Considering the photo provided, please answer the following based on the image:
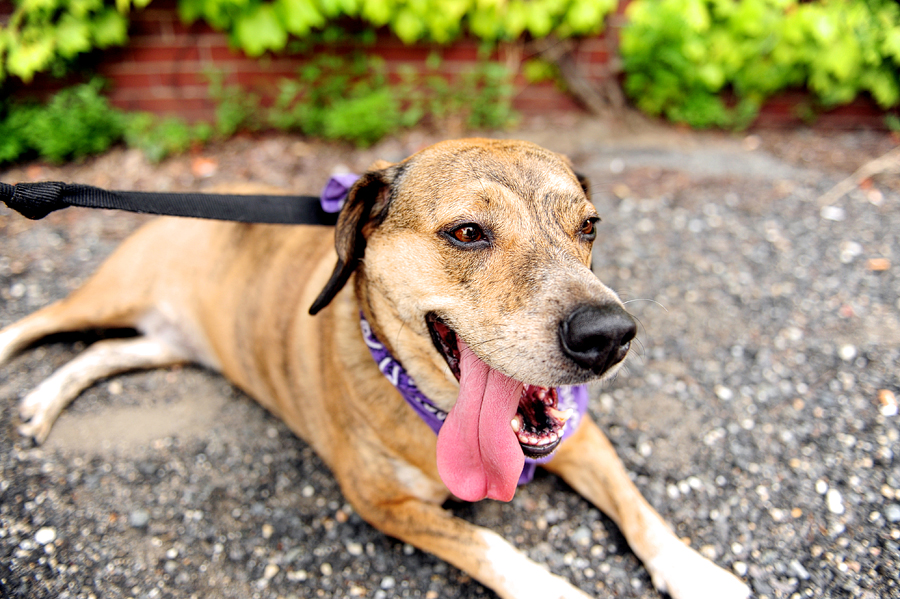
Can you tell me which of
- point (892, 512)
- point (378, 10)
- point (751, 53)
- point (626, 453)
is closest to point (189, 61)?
point (378, 10)

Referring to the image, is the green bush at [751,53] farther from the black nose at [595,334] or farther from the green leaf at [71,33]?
the green leaf at [71,33]

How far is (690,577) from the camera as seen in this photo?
7.35ft

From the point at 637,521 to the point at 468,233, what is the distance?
1.43 meters

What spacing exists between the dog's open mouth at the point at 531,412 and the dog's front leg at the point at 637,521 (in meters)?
0.50

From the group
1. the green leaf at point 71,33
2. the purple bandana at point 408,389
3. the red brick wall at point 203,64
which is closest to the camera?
the purple bandana at point 408,389

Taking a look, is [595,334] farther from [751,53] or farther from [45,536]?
[751,53]

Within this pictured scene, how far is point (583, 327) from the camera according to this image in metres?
1.71

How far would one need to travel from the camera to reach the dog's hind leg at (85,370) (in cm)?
292

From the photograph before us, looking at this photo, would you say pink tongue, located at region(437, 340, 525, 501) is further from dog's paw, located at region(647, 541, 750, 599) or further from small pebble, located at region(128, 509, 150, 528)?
small pebble, located at region(128, 509, 150, 528)

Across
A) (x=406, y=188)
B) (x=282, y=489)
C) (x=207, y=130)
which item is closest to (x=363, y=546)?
(x=282, y=489)

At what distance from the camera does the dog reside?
72.8 inches

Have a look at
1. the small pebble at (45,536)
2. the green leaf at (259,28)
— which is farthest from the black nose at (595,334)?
the green leaf at (259,28)

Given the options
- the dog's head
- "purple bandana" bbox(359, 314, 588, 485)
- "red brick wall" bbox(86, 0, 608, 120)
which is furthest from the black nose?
"red brick wall" bbox(86, 0, 608, 120)

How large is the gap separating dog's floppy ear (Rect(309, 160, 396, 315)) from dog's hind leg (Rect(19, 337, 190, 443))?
180 cm
